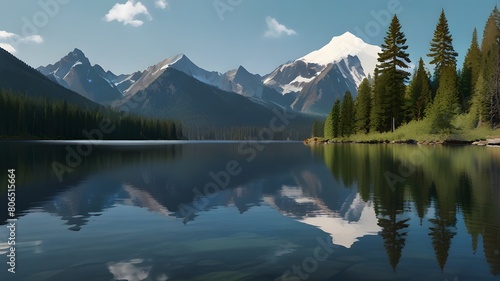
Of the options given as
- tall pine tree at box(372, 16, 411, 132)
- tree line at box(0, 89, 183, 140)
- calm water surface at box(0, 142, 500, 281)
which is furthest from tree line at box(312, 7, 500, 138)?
tree line at box(0, 89, 183, 140)

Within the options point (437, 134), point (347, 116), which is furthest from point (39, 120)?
point (437, 134)

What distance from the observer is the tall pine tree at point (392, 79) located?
97938mm

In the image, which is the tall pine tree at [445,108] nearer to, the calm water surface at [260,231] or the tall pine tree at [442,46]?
the tall pine tree at [442,46]

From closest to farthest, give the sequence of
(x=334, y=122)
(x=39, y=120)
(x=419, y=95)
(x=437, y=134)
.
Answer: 1. (x=437, y=134)
2. (x=419, y=95)
3. (x=334, y=122)
4. (x=39, y=120)

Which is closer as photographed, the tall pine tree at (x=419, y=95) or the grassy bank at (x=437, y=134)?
the grassy bank at (x=437, y=134)

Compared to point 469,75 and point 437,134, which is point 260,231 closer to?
point 437,134

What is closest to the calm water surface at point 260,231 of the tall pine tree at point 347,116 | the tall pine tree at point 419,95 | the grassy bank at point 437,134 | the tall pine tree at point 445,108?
the tall pine tree at point 445,108

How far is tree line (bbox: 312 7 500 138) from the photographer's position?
83.2 meters

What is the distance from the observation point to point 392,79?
98.1m

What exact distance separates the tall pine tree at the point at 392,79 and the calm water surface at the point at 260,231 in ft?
255

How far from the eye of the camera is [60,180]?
27.2m

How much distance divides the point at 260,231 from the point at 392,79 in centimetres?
9431

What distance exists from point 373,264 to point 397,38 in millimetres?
99547

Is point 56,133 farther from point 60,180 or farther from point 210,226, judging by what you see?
point 210,226
